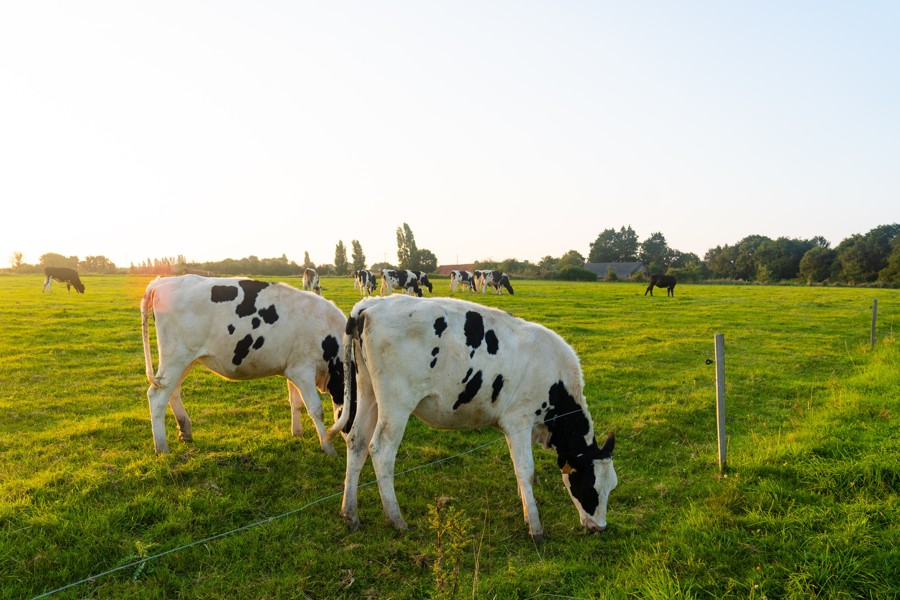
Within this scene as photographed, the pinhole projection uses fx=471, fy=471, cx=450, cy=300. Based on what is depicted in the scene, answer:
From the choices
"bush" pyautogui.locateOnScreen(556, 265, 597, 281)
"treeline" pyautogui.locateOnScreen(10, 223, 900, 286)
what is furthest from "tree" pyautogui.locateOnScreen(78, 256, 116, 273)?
"bush" pyautogui.locateOnScreen(556, 265, 597, 281)

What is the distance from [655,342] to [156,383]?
44.0 ft

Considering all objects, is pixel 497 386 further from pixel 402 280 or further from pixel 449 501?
pixel 402 280

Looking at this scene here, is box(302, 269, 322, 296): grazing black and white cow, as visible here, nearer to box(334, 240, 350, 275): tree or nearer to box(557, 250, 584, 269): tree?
box(334, 240, 350, 275): tree

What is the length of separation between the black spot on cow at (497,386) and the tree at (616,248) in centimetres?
11699

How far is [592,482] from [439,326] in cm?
220

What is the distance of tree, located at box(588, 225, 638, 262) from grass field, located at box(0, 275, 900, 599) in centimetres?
11159

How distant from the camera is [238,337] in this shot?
6.13 metres

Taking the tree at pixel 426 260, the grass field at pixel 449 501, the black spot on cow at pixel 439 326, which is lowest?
the grass field at pixel 449 501

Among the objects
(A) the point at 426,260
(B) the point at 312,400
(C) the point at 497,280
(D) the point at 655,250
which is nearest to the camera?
(B) the point at 312,400

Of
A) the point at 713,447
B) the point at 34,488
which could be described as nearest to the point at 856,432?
the point at 713,447

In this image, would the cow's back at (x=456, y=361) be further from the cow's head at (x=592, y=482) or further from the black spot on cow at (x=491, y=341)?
the cow's head at (x=592, y=482)

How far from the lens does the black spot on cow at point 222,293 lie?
20.2ft

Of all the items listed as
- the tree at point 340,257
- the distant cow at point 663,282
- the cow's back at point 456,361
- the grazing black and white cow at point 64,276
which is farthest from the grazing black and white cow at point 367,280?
the tree at point 340,257

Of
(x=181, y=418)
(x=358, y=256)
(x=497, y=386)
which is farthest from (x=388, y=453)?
(x=358, y=256)
